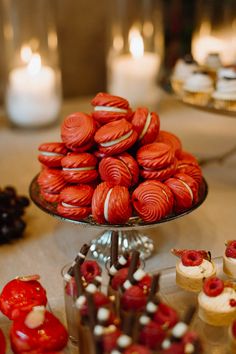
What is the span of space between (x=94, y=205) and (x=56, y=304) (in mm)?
148

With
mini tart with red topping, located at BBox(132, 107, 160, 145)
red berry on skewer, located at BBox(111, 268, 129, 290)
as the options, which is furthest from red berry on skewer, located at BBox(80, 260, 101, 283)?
mini tart with red topping, located at BBox(132, 107, 160, 145)

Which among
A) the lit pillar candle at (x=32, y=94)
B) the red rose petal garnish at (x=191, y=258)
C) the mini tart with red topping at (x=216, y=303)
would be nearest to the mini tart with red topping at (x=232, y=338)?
the mini tart with red topping at (x=216, y=303)

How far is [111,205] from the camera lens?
30.5 inches

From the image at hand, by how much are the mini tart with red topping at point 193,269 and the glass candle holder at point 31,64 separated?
87 cm

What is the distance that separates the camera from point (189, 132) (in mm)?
1525

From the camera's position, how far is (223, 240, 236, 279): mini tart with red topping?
2.53ft

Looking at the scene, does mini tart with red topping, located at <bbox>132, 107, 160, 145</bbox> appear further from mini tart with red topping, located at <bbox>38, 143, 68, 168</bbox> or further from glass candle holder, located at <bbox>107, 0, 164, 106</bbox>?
glass candle holder, located at <bbox>107, 0, 164, 106</bbox>

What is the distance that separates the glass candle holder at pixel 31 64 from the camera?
1511 mm

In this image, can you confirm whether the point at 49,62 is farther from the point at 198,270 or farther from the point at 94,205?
the point at 198,270

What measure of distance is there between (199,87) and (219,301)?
2.15 ft

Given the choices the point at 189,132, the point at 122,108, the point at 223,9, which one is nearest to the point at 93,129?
the point at 122,108

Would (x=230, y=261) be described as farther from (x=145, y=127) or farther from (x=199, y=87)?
(x=199, y=87)

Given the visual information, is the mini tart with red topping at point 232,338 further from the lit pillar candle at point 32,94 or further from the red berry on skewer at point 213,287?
the lit pillar candle at point 32,94

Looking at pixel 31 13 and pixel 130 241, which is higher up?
pixel 31 13
